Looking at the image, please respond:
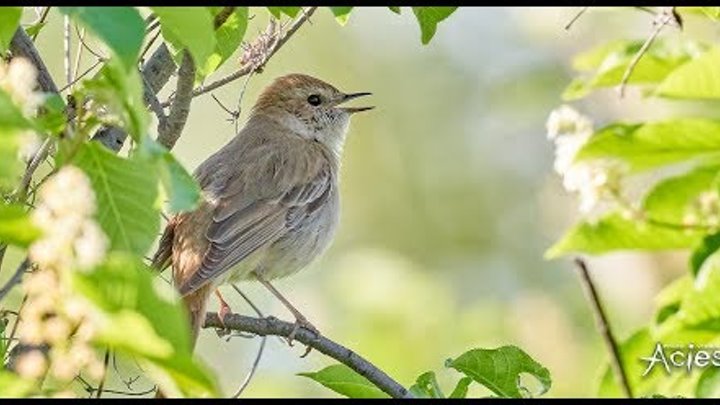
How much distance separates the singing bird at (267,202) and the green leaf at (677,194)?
1.57 metres

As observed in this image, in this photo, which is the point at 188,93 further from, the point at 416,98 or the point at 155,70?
the point at 416,98

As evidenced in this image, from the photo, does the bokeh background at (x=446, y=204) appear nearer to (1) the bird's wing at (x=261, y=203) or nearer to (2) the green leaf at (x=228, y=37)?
(1) the bird's wing at (x=261, y=203)

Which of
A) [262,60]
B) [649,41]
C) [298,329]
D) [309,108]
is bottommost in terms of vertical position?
[298,329]

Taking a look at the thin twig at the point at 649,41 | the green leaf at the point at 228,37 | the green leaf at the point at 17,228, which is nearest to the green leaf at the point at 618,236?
the thin twig at the point at 649,41

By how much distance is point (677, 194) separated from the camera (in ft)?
15.2

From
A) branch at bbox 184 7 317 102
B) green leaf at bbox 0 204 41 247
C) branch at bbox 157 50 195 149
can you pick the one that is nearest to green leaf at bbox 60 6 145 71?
green leaf at bbox 0 204 41 247

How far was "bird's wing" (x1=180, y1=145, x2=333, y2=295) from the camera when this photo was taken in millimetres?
5875

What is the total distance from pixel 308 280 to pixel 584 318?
192 centimetres

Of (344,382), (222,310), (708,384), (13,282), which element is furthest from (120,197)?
(222,310)

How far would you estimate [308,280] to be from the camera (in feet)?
34.2

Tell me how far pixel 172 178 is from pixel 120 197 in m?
0.22

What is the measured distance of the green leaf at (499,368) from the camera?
12.7 ft

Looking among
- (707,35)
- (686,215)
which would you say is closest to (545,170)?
(707,35)

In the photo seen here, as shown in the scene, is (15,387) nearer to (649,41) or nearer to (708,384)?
(708,384)
